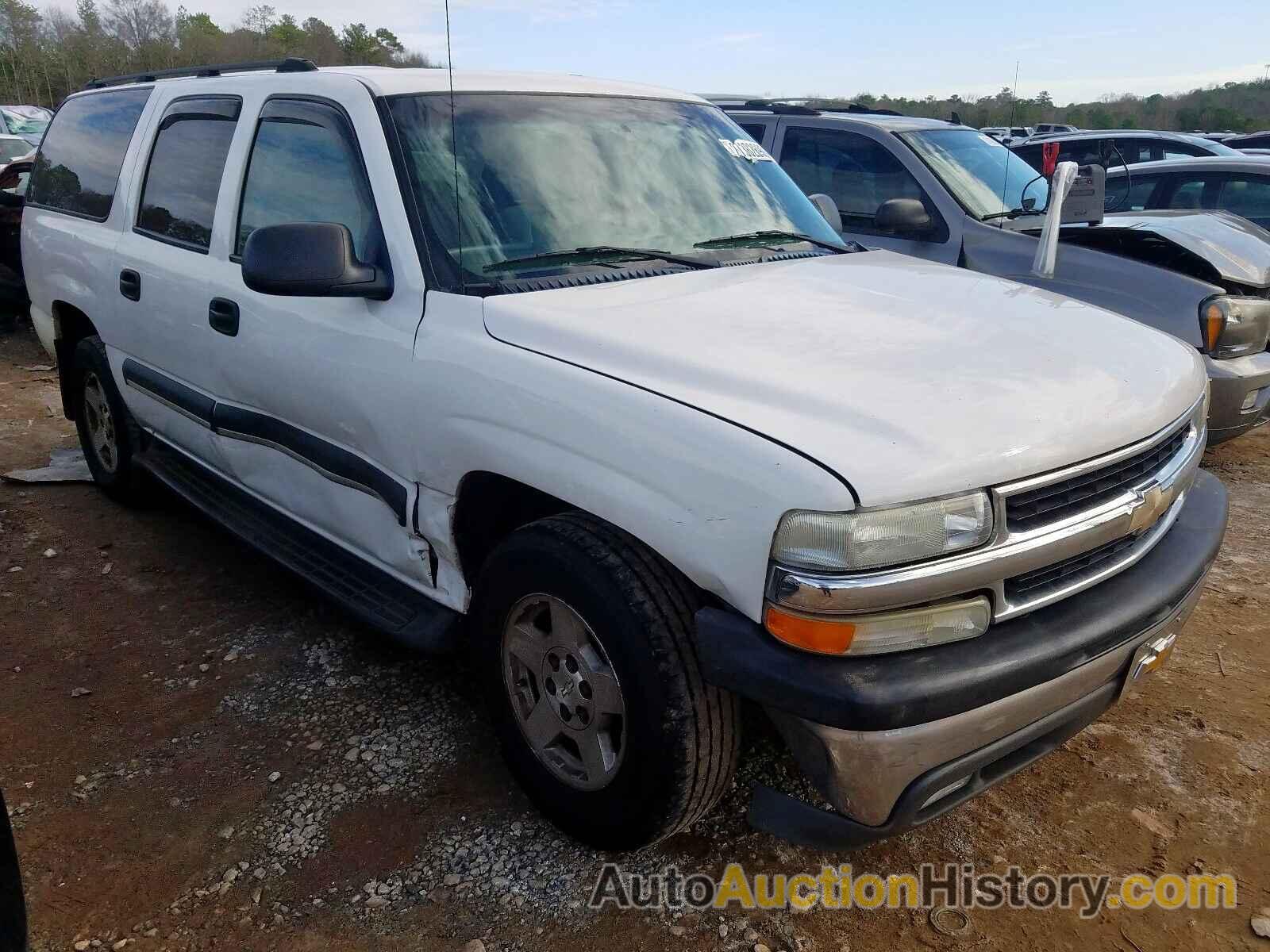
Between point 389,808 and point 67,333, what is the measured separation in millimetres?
3470

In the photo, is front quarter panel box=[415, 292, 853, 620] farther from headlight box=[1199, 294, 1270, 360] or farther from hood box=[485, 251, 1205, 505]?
headlight box=[1199, 294, 1270, 360]

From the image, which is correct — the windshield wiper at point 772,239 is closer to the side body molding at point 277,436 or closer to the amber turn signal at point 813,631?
the side body molding at point 277,436

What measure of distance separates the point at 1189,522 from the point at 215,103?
11.5 feet

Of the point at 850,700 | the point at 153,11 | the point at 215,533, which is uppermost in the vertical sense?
the point at 153,11

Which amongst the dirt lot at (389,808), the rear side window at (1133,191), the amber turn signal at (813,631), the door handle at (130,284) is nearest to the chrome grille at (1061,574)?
the amber turn signal at (813,631)

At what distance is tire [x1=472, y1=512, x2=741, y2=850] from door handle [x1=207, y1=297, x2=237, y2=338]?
145 cm

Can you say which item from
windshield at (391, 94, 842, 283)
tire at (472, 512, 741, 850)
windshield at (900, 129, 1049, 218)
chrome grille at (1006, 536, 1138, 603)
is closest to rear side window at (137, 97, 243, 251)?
windshield at (391, 94, 842, 283)

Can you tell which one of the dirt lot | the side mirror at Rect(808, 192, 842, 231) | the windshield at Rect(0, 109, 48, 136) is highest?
the windshield at Rect(0, 109, 48, 136)

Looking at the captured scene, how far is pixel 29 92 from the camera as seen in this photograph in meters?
42.2

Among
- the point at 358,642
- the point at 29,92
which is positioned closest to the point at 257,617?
the point at 358,642

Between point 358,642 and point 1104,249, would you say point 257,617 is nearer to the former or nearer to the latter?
point 358,642

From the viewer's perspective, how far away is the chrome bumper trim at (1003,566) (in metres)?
1.81

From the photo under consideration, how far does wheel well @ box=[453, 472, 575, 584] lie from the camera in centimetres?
253

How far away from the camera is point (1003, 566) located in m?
1.90
